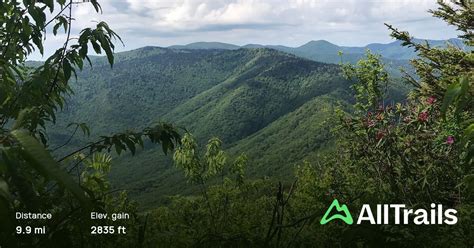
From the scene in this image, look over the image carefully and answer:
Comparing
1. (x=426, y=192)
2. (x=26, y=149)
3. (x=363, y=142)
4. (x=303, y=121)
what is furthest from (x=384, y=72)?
(x=303, y=121)

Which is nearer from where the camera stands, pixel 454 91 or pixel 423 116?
pixel 454 91

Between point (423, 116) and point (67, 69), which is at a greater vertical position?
point (67, 69)

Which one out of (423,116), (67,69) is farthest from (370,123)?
(67,69)

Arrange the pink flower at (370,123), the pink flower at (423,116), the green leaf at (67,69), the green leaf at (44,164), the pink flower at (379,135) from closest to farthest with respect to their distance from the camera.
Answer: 1. the green leaf at (44,164)
2. the green leaf at (67,69)
3. the pink flower at (379,135)
4. the pink flower at (370,123)
5. the pink flower at (423,116)

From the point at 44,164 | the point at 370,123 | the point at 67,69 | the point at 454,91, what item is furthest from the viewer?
the point at 370,123

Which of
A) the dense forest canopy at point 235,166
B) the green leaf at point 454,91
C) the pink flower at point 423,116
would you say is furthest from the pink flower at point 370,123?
the green leaf at point 454,91

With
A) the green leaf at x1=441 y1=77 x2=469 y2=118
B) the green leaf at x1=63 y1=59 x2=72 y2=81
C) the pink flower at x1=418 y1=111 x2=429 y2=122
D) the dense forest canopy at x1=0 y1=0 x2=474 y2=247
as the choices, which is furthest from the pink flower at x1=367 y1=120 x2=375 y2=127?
the green leaf at x1=441 y1=77 x2=469 y2=118

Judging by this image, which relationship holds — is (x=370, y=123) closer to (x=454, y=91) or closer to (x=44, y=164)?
(x=454, y=91)

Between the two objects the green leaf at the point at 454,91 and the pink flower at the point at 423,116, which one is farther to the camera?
the pink flower at the point at 423,116

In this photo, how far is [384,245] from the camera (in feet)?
5.38

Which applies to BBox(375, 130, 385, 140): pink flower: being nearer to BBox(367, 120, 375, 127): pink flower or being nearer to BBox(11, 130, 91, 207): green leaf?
BBox(367, 120, 375, 127): pink flower

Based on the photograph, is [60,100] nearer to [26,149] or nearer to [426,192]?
[26,149]

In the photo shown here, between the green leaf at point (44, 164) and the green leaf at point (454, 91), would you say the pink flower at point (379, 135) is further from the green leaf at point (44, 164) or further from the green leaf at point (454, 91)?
the green leaf at point (44, 164)

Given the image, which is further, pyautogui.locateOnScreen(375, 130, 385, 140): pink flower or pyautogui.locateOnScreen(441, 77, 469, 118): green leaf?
pyautogui.locateOnScreen(375, 130, 385, 140): pink flower
